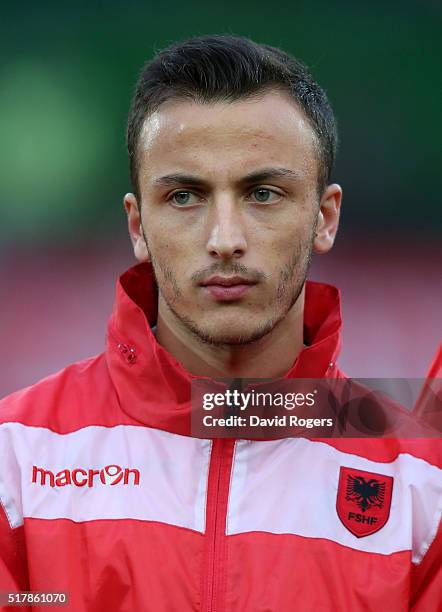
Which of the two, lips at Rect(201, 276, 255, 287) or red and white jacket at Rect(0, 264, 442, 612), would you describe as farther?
lips at Rect(201, 276, 255, 287)

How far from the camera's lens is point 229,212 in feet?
5.83

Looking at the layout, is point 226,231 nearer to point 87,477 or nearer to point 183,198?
point 183,198

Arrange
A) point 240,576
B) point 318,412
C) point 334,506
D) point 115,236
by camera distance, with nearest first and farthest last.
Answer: point 240,576
point 334,506
point 318,412
point 115,236

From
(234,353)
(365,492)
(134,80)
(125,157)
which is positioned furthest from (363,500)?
(134,80)

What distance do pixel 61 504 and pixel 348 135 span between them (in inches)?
154

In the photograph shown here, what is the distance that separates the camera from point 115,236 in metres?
5.13

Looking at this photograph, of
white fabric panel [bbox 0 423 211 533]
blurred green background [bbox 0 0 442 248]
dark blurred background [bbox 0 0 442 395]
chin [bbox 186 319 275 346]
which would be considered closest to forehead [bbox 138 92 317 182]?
chin [bbox 186 319 275 346]

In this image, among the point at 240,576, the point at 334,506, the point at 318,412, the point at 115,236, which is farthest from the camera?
the point at 115,236

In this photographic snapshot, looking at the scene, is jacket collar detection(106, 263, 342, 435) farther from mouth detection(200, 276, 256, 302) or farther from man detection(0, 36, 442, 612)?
mouth detection(200, 276, 256, 302)

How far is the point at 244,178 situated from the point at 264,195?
0.19ft

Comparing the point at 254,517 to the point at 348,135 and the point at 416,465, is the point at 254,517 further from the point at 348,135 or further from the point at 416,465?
the point at 348,135

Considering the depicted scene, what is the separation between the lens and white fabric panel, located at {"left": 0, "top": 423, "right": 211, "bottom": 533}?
1.71 m

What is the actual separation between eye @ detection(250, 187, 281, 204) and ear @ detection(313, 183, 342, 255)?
8.2 inches

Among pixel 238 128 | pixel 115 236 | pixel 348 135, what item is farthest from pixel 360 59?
pixel 238 128
